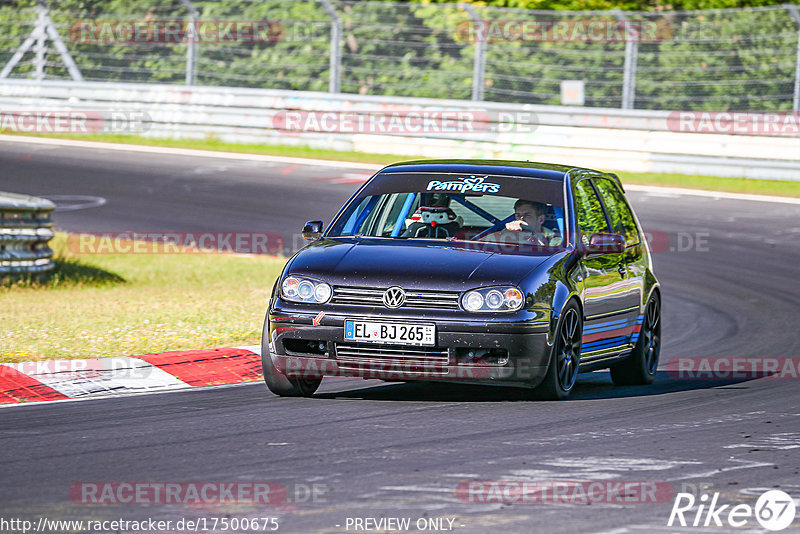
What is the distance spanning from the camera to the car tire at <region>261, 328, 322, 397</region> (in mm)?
8609

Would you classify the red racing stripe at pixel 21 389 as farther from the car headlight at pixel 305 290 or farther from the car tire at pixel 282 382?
the car headlight at pixel 305 290

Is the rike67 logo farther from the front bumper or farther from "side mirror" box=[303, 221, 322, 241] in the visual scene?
"side mirror" box=[303, 221, 322, 241]

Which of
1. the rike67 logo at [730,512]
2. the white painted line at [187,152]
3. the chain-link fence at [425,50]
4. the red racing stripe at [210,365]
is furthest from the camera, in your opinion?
the white painted line at [187,152]

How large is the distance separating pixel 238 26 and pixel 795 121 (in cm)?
1121

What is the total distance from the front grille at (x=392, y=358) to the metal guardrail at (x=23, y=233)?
6.42 m

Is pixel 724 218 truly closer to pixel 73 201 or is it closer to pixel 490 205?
pixel 73 201

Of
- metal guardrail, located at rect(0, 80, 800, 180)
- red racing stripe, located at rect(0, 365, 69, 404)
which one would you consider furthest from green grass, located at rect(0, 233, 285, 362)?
metal guardrail, located at rect(0, 80, 800, 180)

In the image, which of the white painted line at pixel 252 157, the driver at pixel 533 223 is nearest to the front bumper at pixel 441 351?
the driver at pixel 533 223

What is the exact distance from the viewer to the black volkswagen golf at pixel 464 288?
A: 8.24 metres

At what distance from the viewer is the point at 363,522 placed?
5500mm

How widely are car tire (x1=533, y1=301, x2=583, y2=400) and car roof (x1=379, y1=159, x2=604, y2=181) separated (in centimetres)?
116

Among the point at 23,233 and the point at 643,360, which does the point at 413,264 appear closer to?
the point at 643,360

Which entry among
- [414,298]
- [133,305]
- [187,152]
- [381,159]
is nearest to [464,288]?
[414,298]

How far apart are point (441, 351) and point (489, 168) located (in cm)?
194
